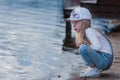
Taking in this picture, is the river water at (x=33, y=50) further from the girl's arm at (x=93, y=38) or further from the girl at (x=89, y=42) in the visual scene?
the girl's arm at (x=93, y=38)

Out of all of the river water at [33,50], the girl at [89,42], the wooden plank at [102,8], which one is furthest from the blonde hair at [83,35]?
the wooden plank at [102,8]

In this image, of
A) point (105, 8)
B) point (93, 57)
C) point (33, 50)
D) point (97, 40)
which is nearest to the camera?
point (97, 40)

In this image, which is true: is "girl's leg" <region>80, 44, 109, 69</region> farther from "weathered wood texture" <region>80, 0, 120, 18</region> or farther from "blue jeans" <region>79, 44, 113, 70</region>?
"weathered wood texture" <region>80, 0, 120, 18</region>

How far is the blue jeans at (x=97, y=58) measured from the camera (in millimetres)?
6152

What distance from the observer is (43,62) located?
8.49 metres

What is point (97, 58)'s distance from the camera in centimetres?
620

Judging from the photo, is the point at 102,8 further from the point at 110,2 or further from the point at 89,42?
the point at 89,42

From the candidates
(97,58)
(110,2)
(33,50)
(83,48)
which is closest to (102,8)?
(110,2)

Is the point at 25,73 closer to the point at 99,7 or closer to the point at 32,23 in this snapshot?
the point at 99,7

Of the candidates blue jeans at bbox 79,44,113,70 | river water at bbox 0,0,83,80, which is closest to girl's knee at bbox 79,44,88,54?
blue jeans at bbox 79,44,113,70

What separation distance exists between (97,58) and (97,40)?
0.88ft

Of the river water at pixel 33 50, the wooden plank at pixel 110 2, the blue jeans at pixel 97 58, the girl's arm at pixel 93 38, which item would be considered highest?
the girl's arm at pixel 93 38

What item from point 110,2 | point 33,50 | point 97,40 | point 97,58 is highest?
point 97,40

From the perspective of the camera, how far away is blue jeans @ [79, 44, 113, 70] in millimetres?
6152
